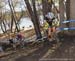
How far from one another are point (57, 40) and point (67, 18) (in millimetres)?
2203

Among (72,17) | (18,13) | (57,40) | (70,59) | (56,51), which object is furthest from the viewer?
(18,13)

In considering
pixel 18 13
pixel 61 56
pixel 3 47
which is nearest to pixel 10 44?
pixel 3 47

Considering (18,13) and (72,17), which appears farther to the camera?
(18,13)

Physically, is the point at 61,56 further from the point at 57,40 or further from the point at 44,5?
the point at 44,5

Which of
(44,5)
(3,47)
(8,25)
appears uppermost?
(44,5)

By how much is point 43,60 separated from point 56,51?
147 centimetres

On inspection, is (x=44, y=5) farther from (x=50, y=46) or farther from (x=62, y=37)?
(x=50, y=46)

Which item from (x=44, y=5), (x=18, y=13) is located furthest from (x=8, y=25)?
(x=44, y=5)

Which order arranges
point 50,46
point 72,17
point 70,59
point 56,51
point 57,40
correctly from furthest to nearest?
point 72,17
point 57,40
point 50,46
point 56,51
point 70,59

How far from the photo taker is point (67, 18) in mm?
15078

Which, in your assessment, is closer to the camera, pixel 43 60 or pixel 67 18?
pixel 43 60

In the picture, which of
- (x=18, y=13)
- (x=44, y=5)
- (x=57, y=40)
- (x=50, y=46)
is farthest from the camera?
(x=18, y=13)

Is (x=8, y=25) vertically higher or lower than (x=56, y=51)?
lower

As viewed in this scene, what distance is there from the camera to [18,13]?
30.8m
